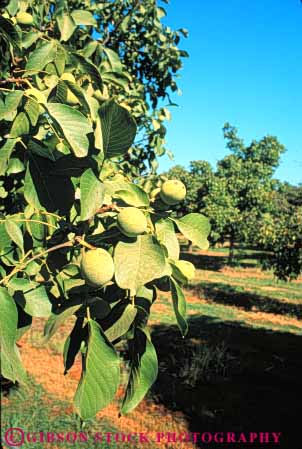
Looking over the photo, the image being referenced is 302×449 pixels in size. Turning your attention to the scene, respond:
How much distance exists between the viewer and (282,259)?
397 inches

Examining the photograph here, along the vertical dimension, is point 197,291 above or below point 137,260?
below

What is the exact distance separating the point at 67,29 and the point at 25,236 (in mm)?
1022

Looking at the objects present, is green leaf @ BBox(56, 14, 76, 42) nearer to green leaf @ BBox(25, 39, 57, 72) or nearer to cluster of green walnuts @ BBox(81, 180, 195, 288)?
green leaf @ BBox(25, 39, 57, 72)

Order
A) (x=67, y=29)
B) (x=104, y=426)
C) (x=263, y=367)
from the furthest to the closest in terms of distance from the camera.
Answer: (x=263, y=367), (x=104, y=426), (x=67, y=29)

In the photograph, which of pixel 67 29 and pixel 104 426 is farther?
pixel 104 426

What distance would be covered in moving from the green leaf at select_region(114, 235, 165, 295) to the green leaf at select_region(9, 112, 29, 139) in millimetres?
388

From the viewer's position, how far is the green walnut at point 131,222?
0.70 meters

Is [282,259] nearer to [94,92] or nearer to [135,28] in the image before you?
[135,28]

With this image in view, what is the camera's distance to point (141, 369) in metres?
0.78

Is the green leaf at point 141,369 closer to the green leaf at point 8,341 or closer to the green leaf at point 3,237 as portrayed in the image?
the green leaf at point 8,341

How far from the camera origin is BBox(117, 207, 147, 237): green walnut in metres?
0.70

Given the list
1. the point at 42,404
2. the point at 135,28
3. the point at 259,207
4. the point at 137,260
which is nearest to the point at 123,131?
the point at 137,260

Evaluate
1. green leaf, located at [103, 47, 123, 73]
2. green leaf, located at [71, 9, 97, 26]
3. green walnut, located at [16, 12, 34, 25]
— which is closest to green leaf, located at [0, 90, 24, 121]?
green walnut, located at [16, 12, 34, 25]

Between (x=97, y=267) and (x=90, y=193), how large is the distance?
140 millimetres
